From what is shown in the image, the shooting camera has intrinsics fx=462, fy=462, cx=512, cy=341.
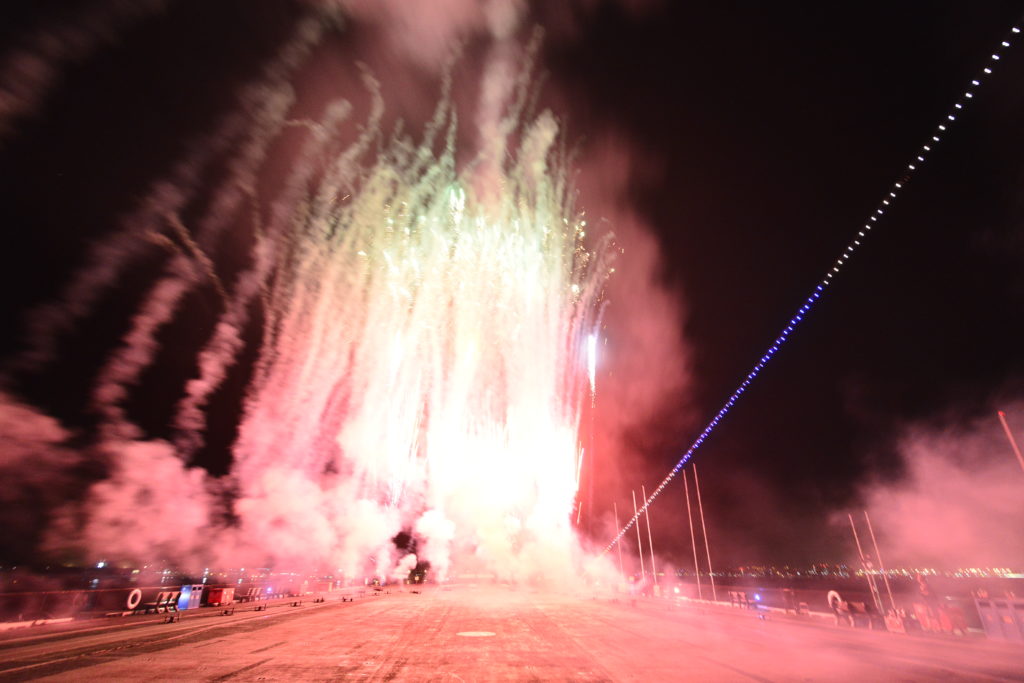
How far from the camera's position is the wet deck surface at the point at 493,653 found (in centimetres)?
976

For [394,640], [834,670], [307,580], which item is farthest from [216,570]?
[834,670]

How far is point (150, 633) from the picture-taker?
1531 centimetres

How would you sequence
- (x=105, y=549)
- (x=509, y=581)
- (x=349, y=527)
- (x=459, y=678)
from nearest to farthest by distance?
(x=459, y=678), (x=105, y=549), (x=349, y=527), (x=509, y=581)

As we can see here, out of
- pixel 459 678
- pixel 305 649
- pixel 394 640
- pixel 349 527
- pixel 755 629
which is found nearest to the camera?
pixel 459 678

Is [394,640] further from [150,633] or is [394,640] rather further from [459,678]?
[150,633]

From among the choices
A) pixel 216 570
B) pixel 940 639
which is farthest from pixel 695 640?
pixel 216 570

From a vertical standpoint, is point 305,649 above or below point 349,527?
below

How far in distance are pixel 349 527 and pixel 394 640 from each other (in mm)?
44792

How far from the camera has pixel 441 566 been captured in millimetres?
94250

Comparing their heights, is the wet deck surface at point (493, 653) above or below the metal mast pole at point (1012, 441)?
below

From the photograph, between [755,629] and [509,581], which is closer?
[755,629]

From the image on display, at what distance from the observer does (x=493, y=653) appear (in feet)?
39.7

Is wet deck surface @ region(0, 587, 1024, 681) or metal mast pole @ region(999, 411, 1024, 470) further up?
metal mast pole @ region(999, 411, 1024, 470)

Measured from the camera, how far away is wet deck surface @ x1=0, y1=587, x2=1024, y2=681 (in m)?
9.76
